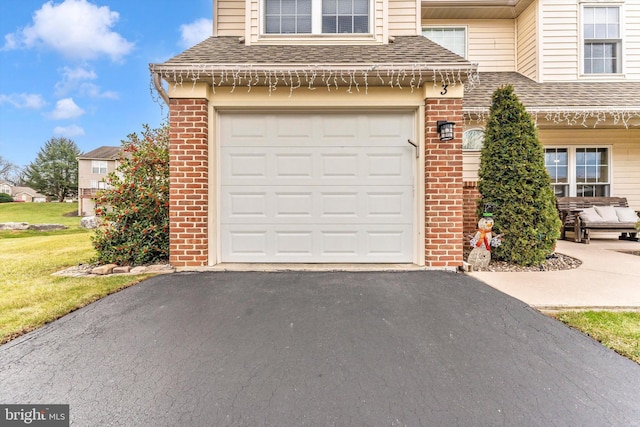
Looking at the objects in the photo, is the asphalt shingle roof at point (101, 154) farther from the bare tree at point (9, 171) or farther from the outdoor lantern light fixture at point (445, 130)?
the outdoor lantern light fixture at point (445, 130)

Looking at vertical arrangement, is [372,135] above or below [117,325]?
above

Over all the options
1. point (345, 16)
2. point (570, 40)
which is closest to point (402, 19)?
point (345, 16)

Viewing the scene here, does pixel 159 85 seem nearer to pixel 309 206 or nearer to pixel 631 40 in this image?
pixel 309 206

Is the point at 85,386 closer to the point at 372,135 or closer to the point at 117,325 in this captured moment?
the point at 117,325

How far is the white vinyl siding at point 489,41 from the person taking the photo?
791 centimetres

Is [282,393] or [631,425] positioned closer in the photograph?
[631,425]

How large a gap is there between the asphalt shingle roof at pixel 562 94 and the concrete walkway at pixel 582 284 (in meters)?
3.39

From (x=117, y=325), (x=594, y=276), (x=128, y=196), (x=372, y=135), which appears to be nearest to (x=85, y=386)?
(x=117, y=325)

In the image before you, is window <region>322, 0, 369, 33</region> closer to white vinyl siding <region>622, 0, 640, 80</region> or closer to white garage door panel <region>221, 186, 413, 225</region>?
white garage door panel <region>221, 186, 413, 225</region>

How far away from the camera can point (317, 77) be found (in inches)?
165

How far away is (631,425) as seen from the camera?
4.98ft

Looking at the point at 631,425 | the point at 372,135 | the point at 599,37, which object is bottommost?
the point at 631,425

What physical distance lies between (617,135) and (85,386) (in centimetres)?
1098

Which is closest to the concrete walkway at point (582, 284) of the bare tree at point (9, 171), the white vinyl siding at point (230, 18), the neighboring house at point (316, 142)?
the neighboring house at point (316, 142)
